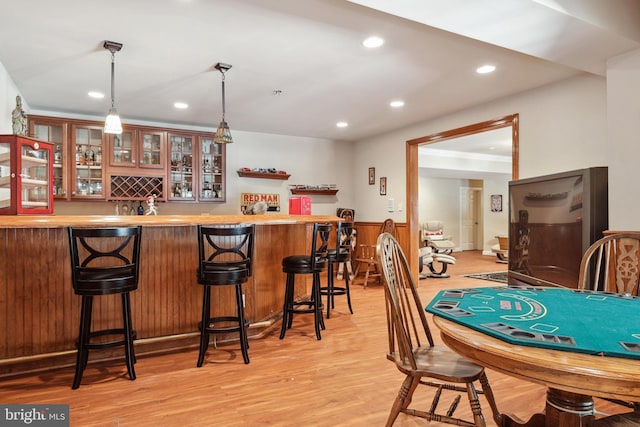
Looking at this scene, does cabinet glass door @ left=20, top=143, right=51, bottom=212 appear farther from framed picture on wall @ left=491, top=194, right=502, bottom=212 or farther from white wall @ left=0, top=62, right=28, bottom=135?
framed picture on wall @ left=491, top=194, right=502, bottom=212

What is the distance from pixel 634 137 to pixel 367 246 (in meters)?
4.07

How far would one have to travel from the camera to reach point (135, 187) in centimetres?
539

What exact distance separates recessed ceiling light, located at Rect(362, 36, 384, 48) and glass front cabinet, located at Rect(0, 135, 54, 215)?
8.77ft

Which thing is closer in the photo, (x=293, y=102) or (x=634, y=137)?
(x=634, y=137)

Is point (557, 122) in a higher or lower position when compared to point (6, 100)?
lower

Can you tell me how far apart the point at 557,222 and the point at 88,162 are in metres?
5.46

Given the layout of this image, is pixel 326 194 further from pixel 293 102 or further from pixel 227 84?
pixel 227 84

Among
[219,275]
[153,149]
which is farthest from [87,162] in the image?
[219,275]

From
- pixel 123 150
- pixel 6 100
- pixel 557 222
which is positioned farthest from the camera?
pixel 123 150

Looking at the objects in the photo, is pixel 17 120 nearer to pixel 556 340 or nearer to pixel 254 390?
pixel 254 390

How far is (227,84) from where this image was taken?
4.04 meters

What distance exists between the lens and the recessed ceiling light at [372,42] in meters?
2.93

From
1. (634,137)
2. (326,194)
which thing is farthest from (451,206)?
(634,137)

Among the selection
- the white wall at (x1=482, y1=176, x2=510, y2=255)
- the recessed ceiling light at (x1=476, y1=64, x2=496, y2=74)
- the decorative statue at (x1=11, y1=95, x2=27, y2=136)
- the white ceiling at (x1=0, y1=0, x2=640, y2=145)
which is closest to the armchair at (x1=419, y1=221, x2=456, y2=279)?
the white wall at (x1=482, y1=176, x2=510, y2=255)
